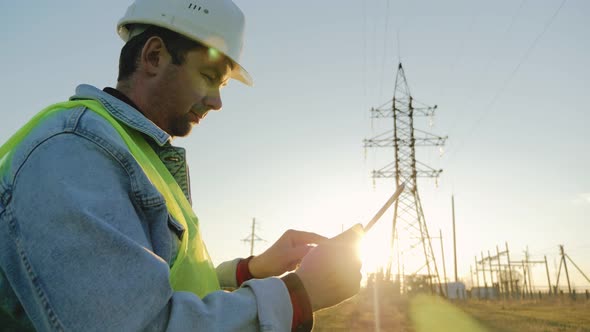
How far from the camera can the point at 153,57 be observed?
178 centimetres

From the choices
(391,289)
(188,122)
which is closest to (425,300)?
(391,289)

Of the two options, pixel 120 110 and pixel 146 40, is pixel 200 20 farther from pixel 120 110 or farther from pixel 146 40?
pixel 120 110

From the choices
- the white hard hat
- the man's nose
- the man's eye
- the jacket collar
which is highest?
the white hard hat

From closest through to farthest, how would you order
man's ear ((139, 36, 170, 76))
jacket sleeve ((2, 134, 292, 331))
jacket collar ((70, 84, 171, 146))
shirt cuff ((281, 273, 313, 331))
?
jacket sleeve ((2, 134, 292, 331)) → shirt cuff ((281, 273, 313, 331)) → jacket collar ((70, 84, 171, 146)) → man's ear ((139, 36, 170, 76))

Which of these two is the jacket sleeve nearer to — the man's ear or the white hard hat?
the man's ear

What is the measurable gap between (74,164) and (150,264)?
0.93ft

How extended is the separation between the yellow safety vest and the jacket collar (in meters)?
0.03

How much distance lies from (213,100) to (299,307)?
1.07 m

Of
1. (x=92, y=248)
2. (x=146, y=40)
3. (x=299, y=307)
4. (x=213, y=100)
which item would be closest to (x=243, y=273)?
(x=213, y=100)

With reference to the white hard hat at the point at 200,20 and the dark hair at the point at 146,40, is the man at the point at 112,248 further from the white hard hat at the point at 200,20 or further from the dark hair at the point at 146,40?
the white hard hat at the point at 200,20

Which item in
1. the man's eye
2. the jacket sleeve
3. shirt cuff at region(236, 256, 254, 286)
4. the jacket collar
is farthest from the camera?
shirt cuff at region(236, 256, 254, 286)

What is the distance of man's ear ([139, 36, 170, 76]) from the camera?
1.77 metres

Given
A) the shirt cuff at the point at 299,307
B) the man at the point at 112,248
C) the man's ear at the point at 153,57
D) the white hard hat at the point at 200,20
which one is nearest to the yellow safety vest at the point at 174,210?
the man at the point at 112,248

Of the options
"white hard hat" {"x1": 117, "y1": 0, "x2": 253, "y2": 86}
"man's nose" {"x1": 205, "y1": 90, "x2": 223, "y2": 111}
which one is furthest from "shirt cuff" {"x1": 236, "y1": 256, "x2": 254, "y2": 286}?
"white hard hat" {"x1": 117, "y1": 0, "x2": 253, "y2": 86}
